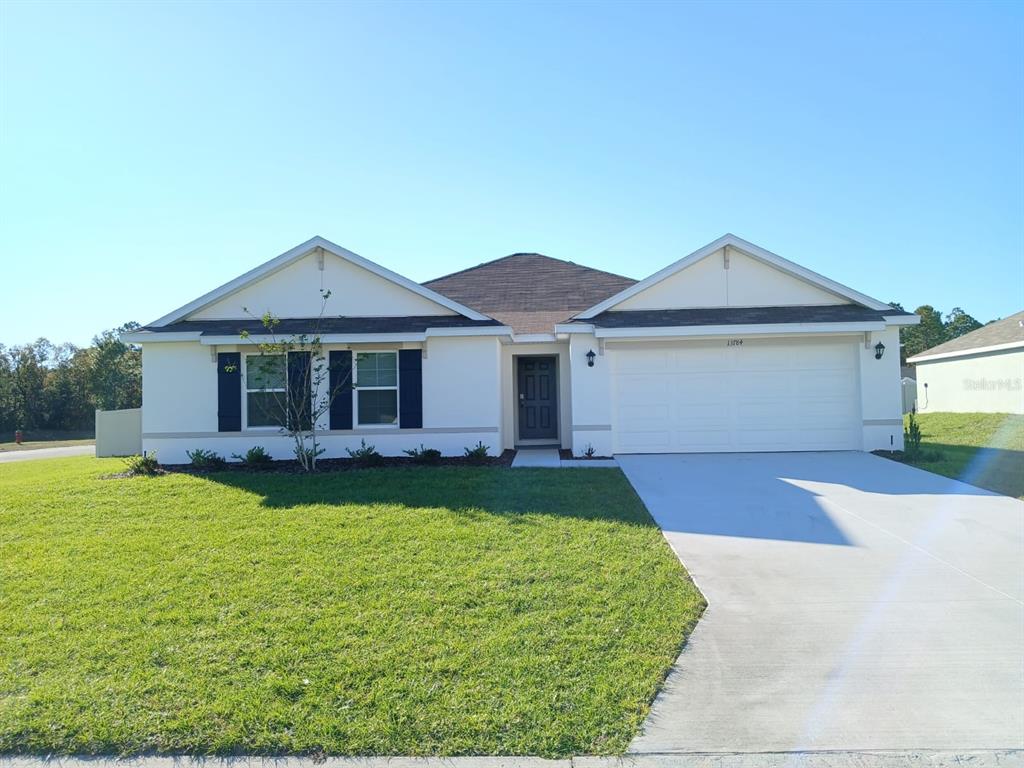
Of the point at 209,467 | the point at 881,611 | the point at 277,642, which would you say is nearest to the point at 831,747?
the point at 881,611

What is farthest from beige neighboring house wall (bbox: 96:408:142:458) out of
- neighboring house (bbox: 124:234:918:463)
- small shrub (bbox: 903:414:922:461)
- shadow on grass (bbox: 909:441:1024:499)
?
shadow on grass (bbox: 909:441:1024:499)

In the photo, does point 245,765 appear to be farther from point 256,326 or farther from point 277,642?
point 256,326

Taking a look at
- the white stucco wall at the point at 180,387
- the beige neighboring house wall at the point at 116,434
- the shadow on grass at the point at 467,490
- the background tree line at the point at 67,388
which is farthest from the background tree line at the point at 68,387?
the shadow on grass at the point at 467,490

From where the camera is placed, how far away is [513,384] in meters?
14.3

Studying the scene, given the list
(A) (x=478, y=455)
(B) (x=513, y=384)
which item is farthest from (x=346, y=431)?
(B) (x=513, y=384)

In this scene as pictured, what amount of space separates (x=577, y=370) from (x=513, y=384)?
2.04m

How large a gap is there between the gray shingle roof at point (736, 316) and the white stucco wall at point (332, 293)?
13.9ft

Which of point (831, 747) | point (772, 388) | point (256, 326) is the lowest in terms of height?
point (831, 747)

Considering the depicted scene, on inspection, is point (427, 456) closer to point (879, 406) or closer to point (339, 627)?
point (339, 627)

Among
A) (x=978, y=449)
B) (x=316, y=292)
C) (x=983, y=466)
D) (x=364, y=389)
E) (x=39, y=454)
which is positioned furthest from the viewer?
(x=39, y=454)

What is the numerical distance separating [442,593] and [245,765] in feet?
7.02

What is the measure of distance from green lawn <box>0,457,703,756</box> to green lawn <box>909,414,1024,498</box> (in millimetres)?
6310

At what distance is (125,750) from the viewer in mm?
3285

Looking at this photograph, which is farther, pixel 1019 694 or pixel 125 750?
pixel 1019 694
